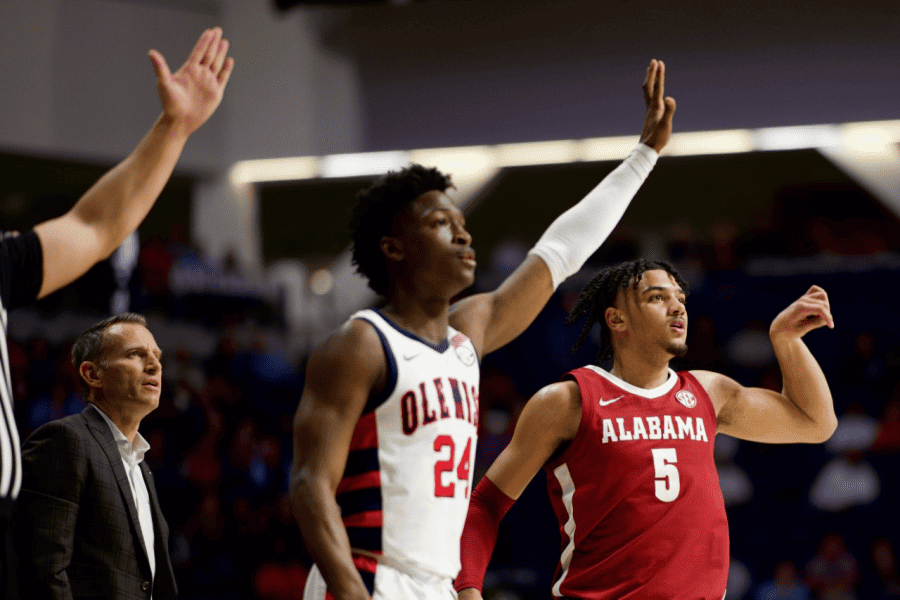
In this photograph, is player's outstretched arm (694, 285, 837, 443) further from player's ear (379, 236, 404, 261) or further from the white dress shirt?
the white dress shirt

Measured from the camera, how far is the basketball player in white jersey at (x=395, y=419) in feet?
8.35

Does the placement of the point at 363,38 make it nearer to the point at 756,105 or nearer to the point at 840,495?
the point at 756,105

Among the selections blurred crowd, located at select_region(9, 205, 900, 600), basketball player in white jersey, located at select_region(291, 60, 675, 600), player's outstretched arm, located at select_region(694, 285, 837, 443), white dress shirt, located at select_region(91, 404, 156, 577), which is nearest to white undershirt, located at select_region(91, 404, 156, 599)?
white dress shirt, located at select_region(91, 404, 156, 577)

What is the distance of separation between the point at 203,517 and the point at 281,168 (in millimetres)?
5319

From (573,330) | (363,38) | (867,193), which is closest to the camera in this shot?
(573,330)

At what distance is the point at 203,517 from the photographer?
9352 millimetres

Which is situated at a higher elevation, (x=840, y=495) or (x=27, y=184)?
(x=27, y=184)

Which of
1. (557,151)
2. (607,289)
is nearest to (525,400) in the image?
(557,151)

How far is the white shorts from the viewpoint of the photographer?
2.55 m

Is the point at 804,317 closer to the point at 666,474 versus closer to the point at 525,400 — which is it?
the point at 666,474

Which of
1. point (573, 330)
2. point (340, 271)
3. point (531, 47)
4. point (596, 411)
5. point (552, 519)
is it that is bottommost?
point (552, 519)

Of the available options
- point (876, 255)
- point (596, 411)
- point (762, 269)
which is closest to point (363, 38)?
point (762, 269)

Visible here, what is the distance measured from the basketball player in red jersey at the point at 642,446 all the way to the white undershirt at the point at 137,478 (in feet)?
3.10

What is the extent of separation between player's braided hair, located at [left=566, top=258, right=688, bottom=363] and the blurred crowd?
5444mm
